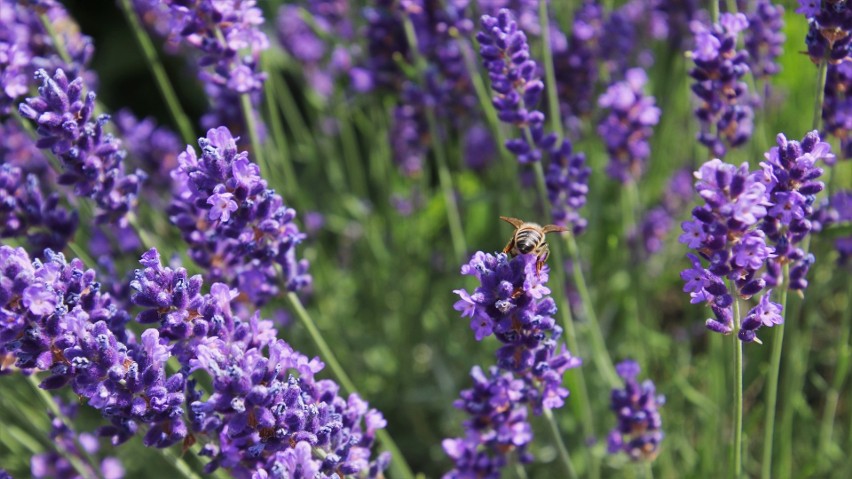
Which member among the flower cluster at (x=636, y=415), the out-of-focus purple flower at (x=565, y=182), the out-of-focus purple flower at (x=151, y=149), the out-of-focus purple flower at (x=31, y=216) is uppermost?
the out-of-focus purple flower at (x=31, y=216)

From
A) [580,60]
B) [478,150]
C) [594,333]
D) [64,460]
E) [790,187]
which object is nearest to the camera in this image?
[790,187]

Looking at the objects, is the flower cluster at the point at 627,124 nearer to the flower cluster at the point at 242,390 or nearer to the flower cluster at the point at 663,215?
the flower cluster at the point at 663,215

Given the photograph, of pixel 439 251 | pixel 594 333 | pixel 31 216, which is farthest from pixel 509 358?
pixel 439 251

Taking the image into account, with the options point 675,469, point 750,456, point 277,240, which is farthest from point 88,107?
point 750,456

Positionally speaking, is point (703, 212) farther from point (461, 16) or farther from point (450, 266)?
point (450, 266)

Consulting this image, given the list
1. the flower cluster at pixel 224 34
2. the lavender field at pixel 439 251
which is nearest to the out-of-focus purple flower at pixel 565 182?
the lavender field at pixel 439 251

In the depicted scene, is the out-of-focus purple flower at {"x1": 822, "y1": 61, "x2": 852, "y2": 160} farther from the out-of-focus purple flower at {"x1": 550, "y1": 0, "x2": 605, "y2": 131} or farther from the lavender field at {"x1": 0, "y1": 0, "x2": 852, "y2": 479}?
the out-of-focus purple flower at {"x1": 550, "y1": 0, "x2": 605, "y2": 131}

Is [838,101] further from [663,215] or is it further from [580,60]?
[663,215]
